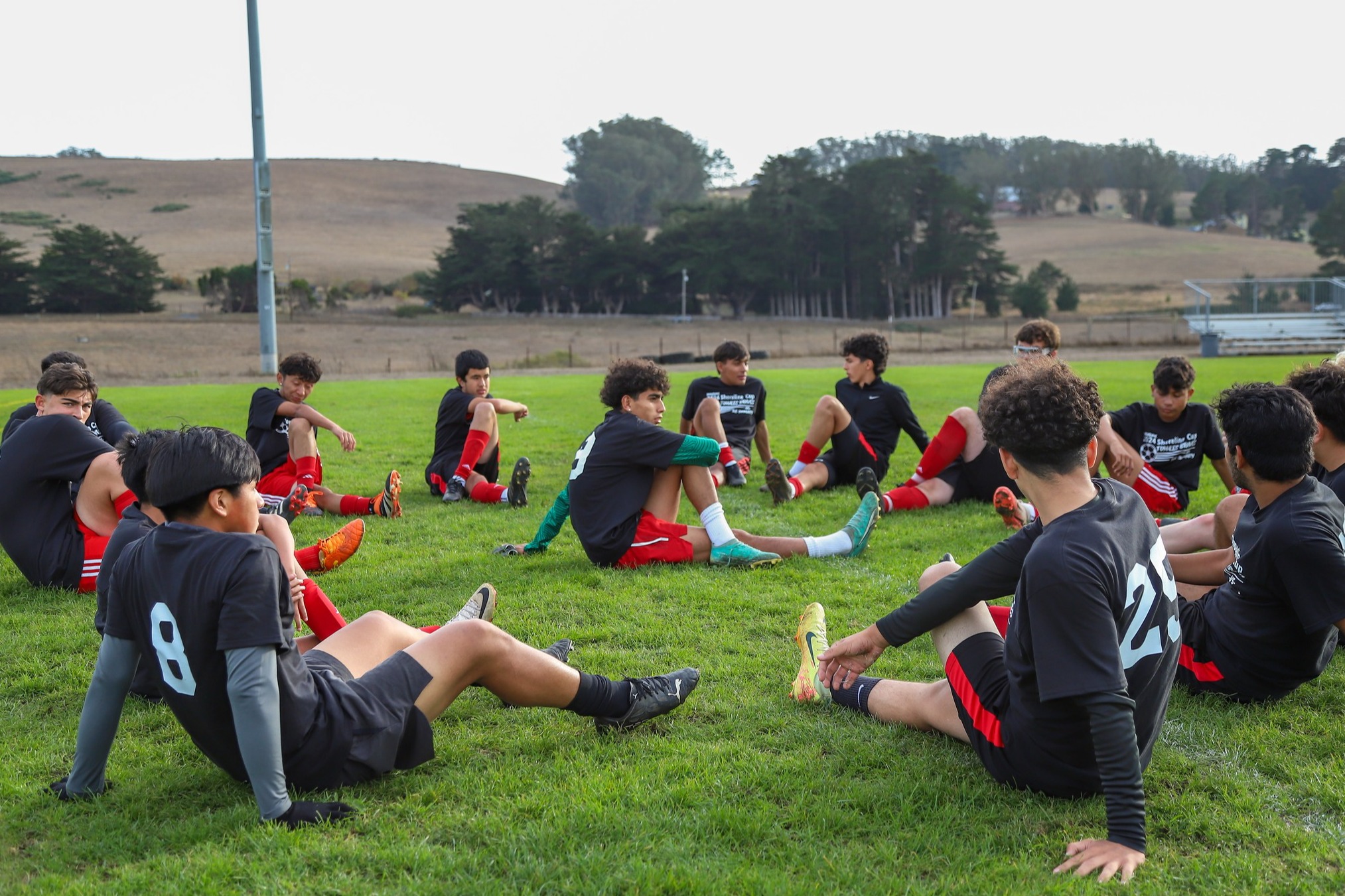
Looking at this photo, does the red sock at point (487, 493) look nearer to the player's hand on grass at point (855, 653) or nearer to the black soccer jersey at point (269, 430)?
the black soccer jersey at point (269, 430)

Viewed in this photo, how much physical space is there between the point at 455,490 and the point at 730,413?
2.64 m

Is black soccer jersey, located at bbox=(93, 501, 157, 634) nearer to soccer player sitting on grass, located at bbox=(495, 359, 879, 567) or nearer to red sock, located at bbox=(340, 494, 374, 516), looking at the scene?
soccer player sitting on grass, located at bbox=(495, 359, 879, 567)

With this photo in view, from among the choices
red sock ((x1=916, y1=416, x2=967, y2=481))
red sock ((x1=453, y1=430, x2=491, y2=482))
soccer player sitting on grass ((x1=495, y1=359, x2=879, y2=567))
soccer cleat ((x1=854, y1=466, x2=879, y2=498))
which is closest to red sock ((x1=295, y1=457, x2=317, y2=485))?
red sock ((x1=453, y1=430, x2=491, y2=482))

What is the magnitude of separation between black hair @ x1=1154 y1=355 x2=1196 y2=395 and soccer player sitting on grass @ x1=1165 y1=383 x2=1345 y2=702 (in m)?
3.65

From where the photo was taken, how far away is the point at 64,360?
6.43 meters

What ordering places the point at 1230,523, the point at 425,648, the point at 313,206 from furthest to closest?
the point at 313,206
the point at 1230,523
the point at 425,648

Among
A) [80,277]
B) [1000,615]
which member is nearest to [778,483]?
[1000,615]

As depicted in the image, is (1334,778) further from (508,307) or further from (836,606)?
(508,307)

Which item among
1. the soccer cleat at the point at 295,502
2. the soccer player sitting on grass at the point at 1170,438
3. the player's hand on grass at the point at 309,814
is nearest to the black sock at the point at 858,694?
the player's hand on grass at the point at 309,814

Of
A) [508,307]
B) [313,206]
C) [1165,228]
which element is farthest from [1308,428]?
[313,206]

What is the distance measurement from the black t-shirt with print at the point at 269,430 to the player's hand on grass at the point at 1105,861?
7.20 metres

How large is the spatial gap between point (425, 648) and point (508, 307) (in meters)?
75.7

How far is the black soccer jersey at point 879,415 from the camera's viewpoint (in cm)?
920

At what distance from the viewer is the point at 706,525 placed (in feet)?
21.2
